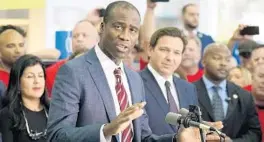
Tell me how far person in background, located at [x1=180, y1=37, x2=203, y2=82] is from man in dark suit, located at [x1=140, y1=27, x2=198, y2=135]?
55.8 inches

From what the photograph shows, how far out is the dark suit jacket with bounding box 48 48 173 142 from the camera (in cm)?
271

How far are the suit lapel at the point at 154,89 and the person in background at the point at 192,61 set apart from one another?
153 centimetres

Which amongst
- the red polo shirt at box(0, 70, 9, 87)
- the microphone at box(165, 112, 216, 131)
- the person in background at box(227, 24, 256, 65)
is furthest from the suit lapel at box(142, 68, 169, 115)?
the person in background at box(227, 24, 256, 65)

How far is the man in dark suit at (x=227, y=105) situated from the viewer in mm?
4742

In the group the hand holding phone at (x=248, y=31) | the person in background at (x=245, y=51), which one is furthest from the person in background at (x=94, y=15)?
the hand holding phone at (x=248, y=31)

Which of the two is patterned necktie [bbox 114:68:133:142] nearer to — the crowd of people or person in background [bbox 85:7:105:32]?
the crowd of people

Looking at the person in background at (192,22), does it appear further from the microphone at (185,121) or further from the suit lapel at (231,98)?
the microphone at (185,121)

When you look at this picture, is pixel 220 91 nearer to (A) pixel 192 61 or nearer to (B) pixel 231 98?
(B) pixel 231 98

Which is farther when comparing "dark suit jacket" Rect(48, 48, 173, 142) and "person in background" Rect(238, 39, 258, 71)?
"person in background" Rect(238, 39, 258, 71)

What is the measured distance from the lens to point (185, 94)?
14.0ft

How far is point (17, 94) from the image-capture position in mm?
4551

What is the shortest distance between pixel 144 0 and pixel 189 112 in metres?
4.34

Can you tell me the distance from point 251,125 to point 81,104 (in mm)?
2257

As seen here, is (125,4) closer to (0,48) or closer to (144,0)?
(0,48)
